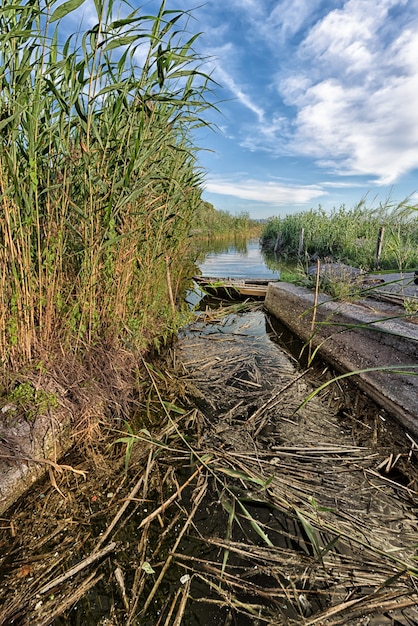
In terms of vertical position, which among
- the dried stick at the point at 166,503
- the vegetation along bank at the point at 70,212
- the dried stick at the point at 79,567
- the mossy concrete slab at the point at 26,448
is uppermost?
the vegetation along bank at the point at 70,212

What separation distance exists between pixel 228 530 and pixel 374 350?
2.49 m

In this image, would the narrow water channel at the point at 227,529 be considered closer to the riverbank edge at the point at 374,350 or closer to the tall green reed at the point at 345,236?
the riverbank edge at the point at 374,350

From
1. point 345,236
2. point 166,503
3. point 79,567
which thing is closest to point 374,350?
point 166,503

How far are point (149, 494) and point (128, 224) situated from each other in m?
1.91

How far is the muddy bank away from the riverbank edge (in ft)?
0.73

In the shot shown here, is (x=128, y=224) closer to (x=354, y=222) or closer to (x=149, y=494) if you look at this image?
(x=149, y=494)

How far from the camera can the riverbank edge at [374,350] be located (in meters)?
2.69

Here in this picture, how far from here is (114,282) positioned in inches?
103

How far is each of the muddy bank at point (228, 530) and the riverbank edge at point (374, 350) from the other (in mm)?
223

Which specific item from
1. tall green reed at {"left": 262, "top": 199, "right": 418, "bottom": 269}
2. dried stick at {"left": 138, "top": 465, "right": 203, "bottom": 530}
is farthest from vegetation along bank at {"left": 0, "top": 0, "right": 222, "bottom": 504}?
tall green reed at {"left": 262, "top": 199, "right": 418, "bottom": 269}

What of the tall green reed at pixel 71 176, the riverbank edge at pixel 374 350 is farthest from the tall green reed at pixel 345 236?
the tall green reed at pixel 71 176

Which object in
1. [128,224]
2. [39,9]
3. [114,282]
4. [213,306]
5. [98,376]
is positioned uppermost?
[39,9]

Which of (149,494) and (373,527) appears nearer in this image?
(373,527)

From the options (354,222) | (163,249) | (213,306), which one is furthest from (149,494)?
(354,222)
